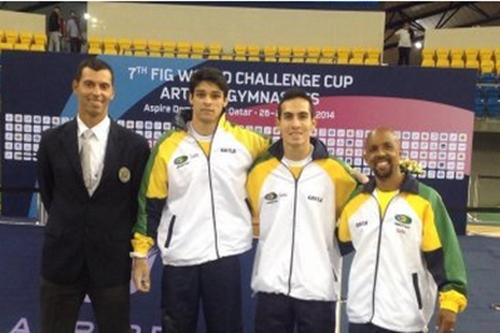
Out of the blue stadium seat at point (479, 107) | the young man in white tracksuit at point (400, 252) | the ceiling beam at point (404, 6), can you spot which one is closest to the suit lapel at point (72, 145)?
the young man in white tracksuit at point (400, 252)

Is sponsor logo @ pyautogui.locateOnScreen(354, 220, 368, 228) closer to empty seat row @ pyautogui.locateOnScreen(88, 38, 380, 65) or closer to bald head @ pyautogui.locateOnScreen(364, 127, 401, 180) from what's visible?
bald head @ pyautogui.locateOnScreen(364, 127, 401, 180)

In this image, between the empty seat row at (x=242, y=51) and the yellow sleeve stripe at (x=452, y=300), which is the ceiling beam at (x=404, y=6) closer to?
the empty seat row at (x=242, y=51)

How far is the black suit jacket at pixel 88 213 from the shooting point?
274 cm

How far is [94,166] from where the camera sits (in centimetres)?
276

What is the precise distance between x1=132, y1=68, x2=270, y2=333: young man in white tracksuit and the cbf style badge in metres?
0.09

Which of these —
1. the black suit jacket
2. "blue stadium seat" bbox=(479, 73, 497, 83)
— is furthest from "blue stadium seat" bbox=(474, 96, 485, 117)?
the black suit jacket

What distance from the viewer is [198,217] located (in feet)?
9.30

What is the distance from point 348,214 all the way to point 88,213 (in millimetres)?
1162

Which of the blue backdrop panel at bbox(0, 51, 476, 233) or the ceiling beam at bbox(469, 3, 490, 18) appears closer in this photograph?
the blue backdrop panel at bbox(0, 51, 476, 233)

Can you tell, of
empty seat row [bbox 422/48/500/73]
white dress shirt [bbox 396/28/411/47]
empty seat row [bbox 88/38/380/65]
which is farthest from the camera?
white dress shirt [bbox 396/28/411/47]

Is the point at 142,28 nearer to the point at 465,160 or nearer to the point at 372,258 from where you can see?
the point at 465,160

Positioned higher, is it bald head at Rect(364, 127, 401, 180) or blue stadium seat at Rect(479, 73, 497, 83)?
blue stadium seat at Rect(479, 73, 497, 83)

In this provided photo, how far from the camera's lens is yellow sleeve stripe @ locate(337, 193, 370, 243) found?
8.64ft

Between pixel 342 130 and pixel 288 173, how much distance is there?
18.9ft
